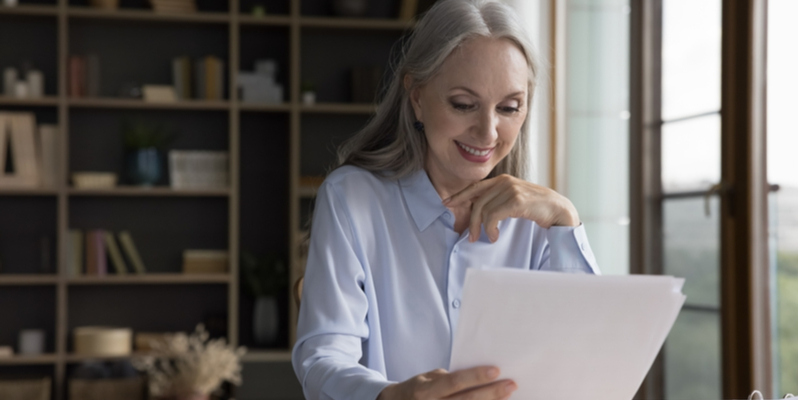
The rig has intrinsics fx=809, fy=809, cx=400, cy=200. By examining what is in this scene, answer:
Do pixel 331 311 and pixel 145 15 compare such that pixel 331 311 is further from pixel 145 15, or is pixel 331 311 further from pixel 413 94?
pixel 145 15

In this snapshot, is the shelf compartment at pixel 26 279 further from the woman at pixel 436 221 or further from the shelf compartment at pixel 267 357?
the woman at pixel 436 221

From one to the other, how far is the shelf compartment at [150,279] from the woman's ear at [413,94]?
2887mm

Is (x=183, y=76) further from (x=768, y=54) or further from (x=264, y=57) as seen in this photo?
(x=768, y=54)

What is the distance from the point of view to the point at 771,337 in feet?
7.63

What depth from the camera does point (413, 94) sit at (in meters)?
1.35

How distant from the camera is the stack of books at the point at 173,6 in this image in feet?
13.3

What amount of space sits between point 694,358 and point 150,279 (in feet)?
8.41

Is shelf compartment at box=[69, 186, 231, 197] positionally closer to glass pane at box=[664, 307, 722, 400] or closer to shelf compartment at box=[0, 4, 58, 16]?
shelf compartment at box=[0, 4, 58, 16]

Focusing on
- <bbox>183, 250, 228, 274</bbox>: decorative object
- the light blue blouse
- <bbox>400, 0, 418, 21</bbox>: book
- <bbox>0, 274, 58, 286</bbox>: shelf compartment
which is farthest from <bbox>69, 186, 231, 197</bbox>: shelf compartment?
the light blue blouse

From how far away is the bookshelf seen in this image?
4.00 metres

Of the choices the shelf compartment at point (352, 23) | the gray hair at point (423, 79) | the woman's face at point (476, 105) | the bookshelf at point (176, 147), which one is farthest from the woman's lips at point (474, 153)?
the shelf compartment at point (352, 23)

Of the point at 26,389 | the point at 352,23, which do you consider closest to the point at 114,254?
the point at 26,389

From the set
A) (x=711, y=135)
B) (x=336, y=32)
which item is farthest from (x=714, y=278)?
(x=336, y=32)

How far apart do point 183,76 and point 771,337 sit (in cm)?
303
